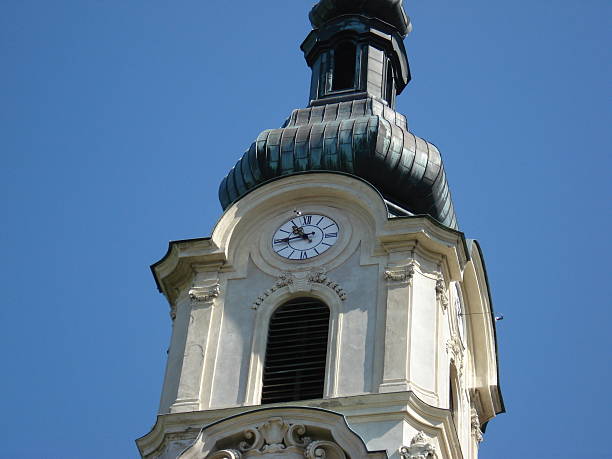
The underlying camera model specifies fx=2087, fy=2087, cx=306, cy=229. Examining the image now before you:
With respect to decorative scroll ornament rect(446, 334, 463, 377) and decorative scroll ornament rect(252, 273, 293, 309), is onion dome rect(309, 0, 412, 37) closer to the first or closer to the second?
decorative scroll ornament rect(446, 334, 463, 377)

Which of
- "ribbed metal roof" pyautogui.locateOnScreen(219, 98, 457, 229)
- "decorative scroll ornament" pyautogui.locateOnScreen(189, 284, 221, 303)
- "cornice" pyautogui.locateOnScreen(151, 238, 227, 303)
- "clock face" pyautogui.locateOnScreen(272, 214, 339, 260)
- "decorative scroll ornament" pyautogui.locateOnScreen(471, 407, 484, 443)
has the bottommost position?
"decorative scroll ornament" pyautogui.locateOnScreen(471, 407, 484, 443)

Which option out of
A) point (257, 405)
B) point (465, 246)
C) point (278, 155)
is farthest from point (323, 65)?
point (257, 405)

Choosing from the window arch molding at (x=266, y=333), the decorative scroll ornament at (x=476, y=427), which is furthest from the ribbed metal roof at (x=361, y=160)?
the decorative scroll ornament at (x=476, y=427)

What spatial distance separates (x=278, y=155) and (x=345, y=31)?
14.8 ft

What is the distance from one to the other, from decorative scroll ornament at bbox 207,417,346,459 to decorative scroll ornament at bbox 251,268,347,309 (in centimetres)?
298

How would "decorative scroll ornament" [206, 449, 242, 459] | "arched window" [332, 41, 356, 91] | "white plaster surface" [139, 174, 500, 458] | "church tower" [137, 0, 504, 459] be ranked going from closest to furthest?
"decorative scroll ornament" [206, 449, 242, 459]
"church tower" [137, 0, 504, 459]
"white plaster surface" [139, 174, 500, 458]
"arched window" [332, 41, 356, 91]

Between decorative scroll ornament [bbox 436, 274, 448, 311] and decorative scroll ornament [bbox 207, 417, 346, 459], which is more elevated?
decorative scroll ornament [bbox 436, 274, 448, 311]

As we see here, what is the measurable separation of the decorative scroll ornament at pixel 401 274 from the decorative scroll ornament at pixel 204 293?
2.56 m

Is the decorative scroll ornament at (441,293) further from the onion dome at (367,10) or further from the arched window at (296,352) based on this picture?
the onion dome at (367,10)

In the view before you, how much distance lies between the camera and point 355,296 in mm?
30031

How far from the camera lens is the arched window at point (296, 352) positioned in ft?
95.7

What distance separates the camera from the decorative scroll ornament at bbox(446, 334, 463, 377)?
30.7m

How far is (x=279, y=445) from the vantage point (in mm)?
27562

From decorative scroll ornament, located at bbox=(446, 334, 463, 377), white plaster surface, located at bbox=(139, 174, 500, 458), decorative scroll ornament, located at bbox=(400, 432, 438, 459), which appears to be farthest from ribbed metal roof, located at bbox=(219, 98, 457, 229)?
decorative scroll ornament, located at bbox=(400, 432, 438, 459)
